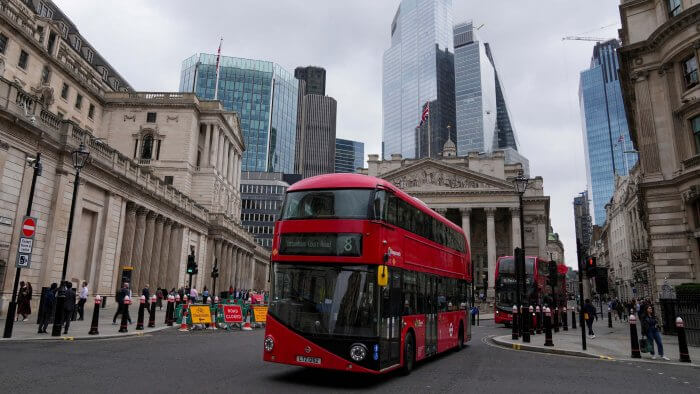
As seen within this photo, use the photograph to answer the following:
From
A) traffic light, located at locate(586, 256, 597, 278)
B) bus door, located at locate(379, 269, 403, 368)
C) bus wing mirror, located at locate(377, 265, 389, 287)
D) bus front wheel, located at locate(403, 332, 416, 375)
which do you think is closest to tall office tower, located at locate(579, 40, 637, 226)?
traffic light, located at locate(586, 256, 597, 278)

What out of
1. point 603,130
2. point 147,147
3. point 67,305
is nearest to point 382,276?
point 67,305

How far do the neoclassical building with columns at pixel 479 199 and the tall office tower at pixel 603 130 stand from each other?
122 metres

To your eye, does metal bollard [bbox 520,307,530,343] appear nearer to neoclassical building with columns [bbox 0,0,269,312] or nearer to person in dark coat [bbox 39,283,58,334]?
person in dark coat [bbox 39,283,58,334]

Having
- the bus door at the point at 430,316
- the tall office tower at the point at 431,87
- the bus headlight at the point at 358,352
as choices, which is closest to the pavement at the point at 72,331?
the bus headlight at the point at 358,352

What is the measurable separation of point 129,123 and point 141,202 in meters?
21.9

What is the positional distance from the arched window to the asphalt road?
39.6 meters

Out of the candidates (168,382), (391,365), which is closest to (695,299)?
(391,365)

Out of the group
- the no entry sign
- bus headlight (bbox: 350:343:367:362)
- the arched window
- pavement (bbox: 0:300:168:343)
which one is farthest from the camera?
the arched window

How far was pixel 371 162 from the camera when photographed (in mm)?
76750

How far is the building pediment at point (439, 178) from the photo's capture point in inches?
2657

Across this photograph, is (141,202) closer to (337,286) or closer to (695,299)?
(337,286)

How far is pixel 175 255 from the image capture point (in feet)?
129

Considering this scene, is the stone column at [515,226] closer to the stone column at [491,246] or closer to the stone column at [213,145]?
the stone column at [491,246]

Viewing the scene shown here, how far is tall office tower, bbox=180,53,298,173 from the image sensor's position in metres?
124
